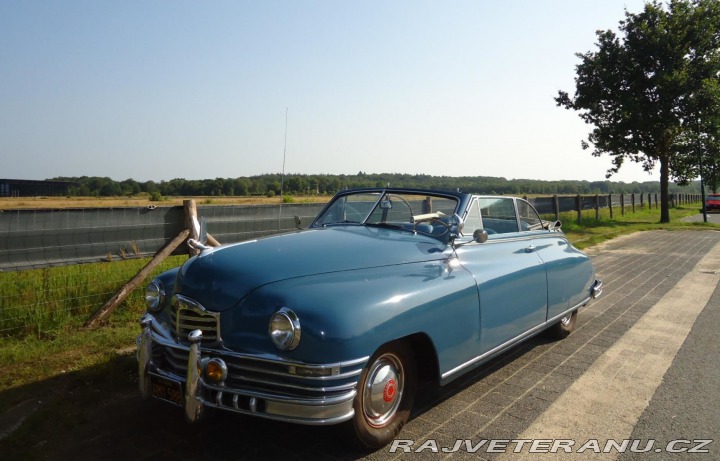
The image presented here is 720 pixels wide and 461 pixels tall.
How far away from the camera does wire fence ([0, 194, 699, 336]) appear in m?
5.17

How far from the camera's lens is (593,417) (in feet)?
11.6

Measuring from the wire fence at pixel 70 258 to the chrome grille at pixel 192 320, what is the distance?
9.20ft

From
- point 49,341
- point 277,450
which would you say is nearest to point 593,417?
point 277,450

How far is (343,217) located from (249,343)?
204cm

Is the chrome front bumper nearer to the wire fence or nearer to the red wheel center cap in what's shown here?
the red wheel center cap

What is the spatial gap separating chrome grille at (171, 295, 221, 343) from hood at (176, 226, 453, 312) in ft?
0.14

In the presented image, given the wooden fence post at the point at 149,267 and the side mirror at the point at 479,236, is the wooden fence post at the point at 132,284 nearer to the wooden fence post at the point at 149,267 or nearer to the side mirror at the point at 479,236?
the wooden fence post at the point at 149,267

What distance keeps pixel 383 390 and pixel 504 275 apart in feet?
5.12

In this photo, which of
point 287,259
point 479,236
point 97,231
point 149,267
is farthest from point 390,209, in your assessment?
point 97,231

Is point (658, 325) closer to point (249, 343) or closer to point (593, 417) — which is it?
point (593, 417)

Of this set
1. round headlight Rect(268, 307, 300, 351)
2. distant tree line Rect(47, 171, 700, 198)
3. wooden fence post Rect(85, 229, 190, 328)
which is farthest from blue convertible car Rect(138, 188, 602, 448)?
wooden fence post Rect(85, 229, 190, 328)

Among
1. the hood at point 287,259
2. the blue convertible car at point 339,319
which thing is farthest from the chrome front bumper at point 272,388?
the hood at point 287,259

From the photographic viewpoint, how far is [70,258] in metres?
5.64

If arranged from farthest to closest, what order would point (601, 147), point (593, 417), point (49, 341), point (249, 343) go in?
1. point (601, 147)
2. point (49, 341)
3. point (593, 417)
4. point (249, 343)
